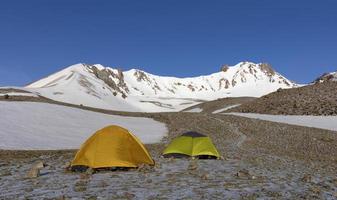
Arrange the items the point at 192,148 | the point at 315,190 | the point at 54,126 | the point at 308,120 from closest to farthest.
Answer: the point at 315,190, the point at 192,148, the point at 54,126, the point at 308,120

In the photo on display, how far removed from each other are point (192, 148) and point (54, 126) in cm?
2186

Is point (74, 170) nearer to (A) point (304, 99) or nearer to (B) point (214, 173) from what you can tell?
(B) point (214, 173)

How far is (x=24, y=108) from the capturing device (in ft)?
165

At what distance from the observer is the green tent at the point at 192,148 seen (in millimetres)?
26969

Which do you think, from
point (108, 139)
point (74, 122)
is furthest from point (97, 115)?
point (108, 139)

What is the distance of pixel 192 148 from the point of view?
27.3m

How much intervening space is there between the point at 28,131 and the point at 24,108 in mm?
12756

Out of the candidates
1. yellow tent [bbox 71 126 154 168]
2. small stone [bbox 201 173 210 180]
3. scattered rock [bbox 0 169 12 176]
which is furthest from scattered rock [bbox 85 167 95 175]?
small stone [bbox 201 173 210 180]

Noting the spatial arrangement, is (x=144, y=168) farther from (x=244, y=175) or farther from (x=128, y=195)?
(x=128, y=195)

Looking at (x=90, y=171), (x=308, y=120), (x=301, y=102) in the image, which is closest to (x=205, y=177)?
(x=90, y=171)

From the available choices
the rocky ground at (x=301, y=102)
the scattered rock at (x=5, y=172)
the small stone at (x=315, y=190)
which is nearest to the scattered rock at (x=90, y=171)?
the scattered rock at (x=5, y=172)

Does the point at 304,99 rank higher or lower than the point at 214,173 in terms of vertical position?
higher

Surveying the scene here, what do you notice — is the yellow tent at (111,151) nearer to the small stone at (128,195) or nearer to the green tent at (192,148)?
the green tent at (192,148)

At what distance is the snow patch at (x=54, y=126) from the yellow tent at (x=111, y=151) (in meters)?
11.5
